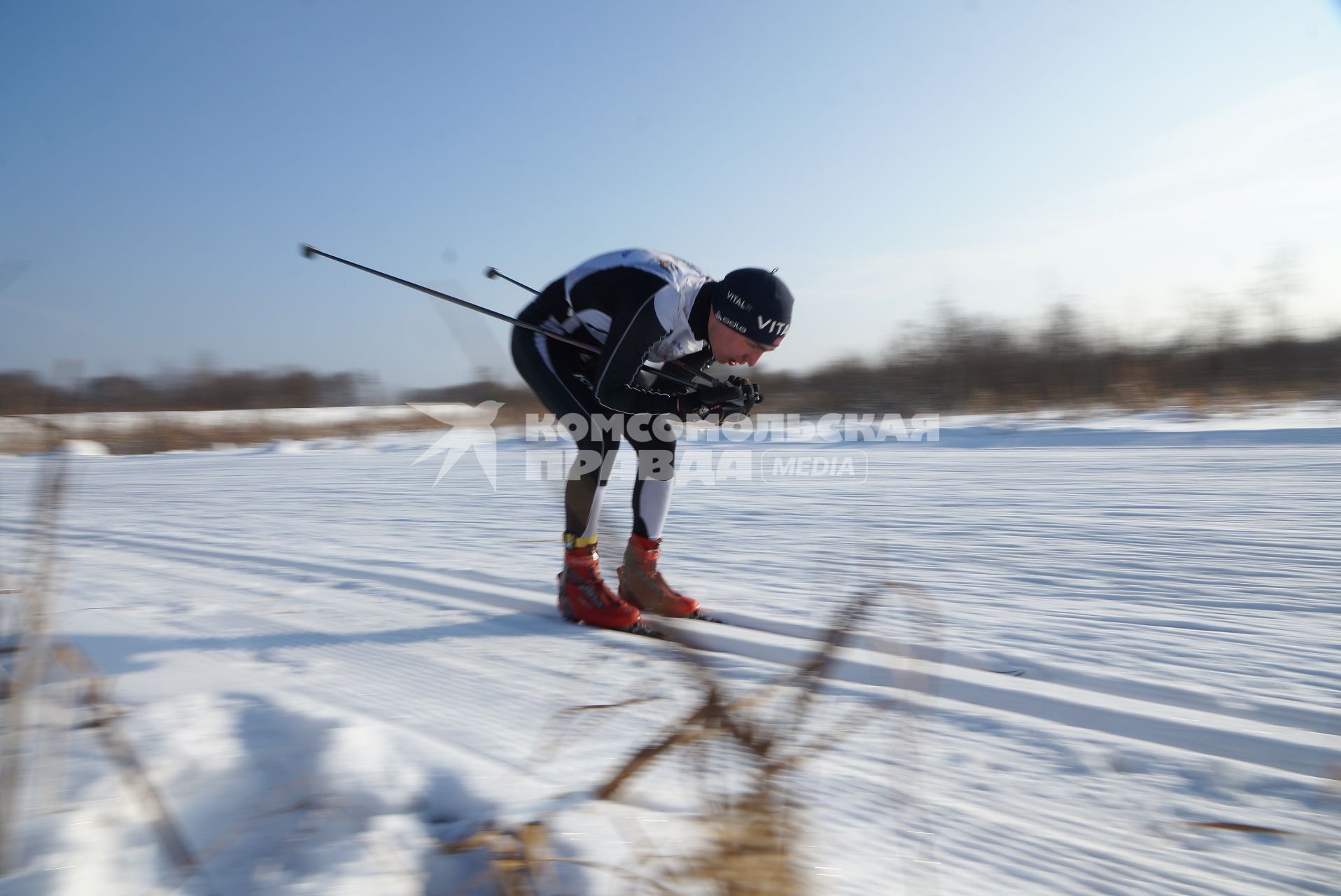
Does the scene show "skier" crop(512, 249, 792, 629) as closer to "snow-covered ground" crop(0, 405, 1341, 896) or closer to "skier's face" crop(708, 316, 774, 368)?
"skier's face" crop(708, 316, 774, 368)

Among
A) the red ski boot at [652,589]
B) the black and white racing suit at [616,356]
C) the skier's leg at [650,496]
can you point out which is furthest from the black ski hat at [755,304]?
the red ski boot at [652,589]

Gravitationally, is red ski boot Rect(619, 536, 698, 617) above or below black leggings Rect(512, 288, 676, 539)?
below

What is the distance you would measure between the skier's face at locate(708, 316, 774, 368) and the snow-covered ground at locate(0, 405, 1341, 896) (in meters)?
0.88

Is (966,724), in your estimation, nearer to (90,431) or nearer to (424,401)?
(424,401)

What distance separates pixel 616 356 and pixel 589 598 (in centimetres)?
81

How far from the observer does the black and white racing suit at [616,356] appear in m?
2.51

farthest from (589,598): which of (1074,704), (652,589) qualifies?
(1074,704)

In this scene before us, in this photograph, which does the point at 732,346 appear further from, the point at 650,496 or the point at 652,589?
the point at 652,589

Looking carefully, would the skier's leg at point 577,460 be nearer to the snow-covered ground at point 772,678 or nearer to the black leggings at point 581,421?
the black leggings at point 581,421

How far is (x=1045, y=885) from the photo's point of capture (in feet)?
3.56

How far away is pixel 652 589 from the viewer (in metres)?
2.52

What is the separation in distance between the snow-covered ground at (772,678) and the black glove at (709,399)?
2.37 feet

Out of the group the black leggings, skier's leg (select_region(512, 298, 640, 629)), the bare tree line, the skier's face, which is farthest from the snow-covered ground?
the bare tree line

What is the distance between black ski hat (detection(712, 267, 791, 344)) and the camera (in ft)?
8.32
